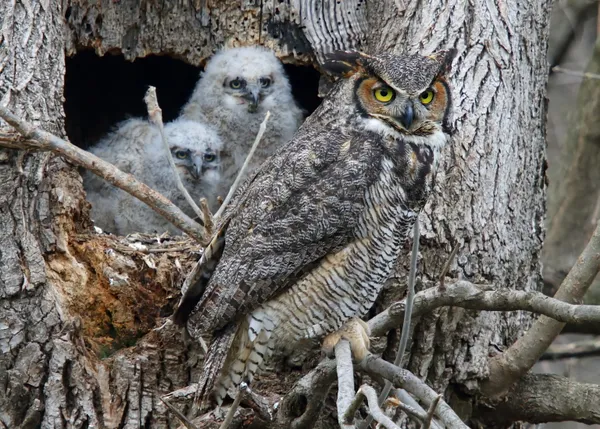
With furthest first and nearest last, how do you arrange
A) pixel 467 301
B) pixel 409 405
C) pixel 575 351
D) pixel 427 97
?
pixel 575 351, pixel 427 97, pixel 467 301, pixel 409 405

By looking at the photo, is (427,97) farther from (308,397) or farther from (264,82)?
(264,82)

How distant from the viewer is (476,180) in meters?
3.67

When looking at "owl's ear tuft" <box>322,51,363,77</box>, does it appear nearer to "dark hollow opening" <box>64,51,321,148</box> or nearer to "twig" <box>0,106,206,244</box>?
"twig" <box>0,106,206,244</box>

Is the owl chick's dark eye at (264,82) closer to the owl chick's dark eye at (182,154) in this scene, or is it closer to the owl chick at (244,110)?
the owl chick at (244,110)

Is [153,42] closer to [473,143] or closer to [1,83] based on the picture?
[1,83]

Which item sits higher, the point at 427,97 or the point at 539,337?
the point at 427,97

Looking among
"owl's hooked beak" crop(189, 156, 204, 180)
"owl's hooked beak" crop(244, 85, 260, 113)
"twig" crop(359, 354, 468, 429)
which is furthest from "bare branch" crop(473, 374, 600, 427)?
"owl's hooked beak" crop(244, 85, 260, 113)

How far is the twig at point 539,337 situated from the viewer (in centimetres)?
302

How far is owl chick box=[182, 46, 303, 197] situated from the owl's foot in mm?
1669

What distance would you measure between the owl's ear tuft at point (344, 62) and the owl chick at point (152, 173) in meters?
1.49

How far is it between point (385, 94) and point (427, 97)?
0.46 feet

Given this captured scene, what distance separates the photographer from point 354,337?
3236 mm

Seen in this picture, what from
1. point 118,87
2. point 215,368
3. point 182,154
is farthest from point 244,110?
point 215,368

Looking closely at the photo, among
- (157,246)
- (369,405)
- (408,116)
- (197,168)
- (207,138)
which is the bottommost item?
(157,246)
